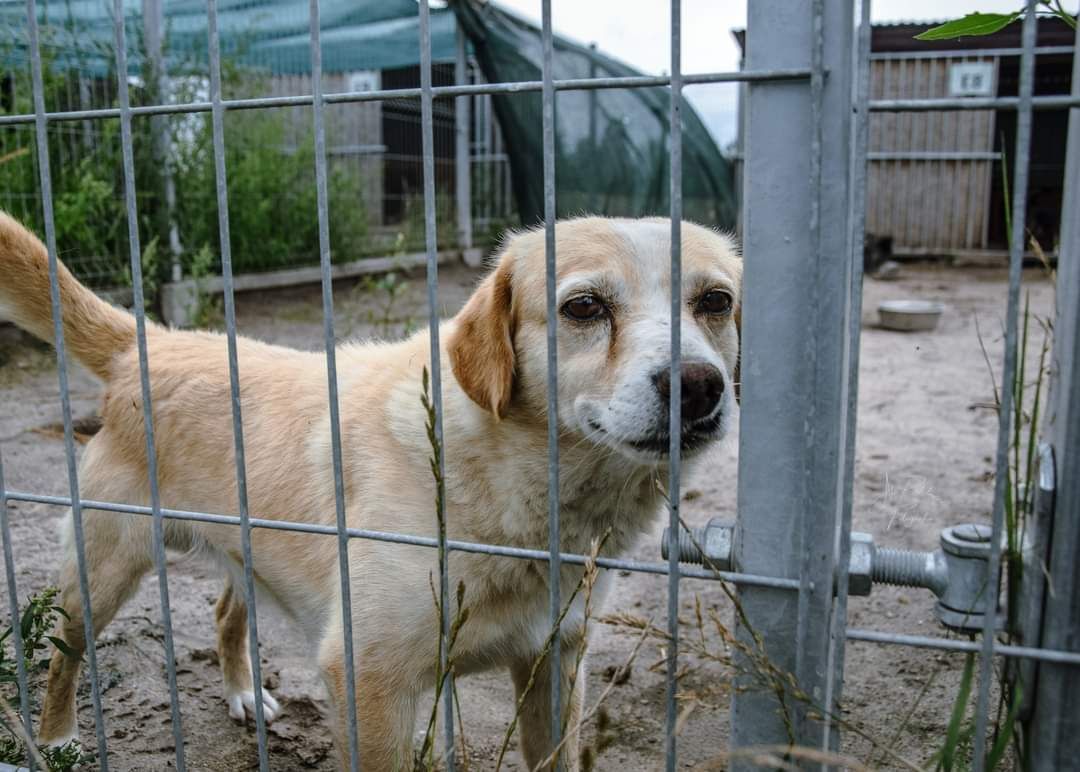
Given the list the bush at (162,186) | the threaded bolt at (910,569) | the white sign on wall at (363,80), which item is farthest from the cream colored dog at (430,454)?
the white sign on wall at (363,80)

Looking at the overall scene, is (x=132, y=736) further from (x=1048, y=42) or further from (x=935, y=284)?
(x=1048, y=42)

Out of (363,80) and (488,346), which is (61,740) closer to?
(488,346)

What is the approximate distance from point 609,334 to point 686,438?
0.30m

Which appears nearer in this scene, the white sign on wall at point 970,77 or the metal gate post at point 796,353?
the metal gate post at point 796,353

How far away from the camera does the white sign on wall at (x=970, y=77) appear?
516 inches

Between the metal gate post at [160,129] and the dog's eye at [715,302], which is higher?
the metal gate post at [160,129]

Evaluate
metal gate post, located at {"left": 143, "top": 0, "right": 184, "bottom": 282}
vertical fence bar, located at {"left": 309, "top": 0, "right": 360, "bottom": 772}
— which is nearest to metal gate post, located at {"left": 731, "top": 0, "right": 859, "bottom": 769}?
vertical fence bar, located at {"left": 309, "top": 0, "right": 360, "bottom": 772}

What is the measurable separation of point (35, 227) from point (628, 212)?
596 centimetres

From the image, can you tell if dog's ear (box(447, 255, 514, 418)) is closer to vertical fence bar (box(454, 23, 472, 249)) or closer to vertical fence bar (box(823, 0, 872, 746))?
vertical fence bar (box(823, 0, 872, 746))

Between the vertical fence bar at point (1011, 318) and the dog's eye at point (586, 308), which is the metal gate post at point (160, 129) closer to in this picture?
the dog's eye at point (586, 308)

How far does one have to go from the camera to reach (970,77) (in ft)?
43.5

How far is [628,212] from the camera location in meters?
10.0

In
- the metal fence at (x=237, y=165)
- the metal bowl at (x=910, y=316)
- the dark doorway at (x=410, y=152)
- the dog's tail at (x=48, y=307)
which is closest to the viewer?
the dog's tail at (x=48, y=307)

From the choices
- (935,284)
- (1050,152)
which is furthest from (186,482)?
(1050,152)
